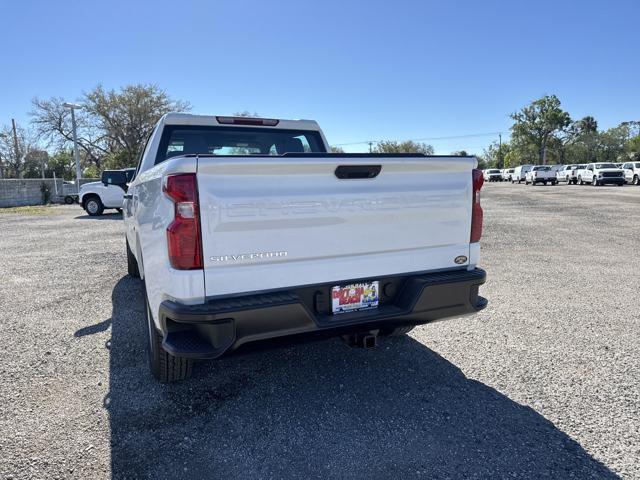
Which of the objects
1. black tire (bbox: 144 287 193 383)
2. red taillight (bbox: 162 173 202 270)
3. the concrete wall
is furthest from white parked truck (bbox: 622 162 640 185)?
the concrete wall

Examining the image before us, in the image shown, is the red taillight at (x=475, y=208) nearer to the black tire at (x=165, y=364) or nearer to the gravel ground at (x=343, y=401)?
the gravel ground at (x=343, y=401)

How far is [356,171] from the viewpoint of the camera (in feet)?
8.77

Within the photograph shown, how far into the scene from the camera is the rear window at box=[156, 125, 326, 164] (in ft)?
13.2

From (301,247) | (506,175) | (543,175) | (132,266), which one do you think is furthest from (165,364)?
(506,175)

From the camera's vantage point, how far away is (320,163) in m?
2.54

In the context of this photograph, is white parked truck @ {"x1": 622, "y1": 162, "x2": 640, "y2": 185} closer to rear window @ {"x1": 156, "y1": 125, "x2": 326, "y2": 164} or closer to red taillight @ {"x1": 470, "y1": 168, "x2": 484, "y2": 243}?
rear window @ {"x1": 156, "y1": 125, "x2": 326, "y2": 164}

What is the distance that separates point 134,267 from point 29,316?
Result: 5.73 ft

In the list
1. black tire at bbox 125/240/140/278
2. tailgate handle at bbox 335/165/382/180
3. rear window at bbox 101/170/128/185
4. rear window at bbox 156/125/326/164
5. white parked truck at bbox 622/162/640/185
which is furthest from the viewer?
white parked truck at bbox 622/162/640/185

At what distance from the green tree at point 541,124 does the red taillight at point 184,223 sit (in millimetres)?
76833

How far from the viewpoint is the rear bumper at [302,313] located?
7.72ft

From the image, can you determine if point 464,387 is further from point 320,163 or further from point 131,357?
point 131,357

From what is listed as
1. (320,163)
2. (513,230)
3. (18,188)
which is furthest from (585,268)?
(18,188)

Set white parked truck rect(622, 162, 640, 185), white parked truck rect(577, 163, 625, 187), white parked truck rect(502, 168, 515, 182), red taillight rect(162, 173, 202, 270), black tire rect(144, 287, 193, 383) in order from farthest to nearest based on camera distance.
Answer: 1. white parked truck rect(502, 168, 515, 182)
2. white parked truck rect(622, 162, 640, 185)
3. white parked truck rect(577, 163, 625, 187)
4. black tire rect(144, 287, 193, 383)
5. red taillight rect(162, 173, 202, 270)

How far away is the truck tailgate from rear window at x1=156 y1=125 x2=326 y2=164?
6.18 feet
